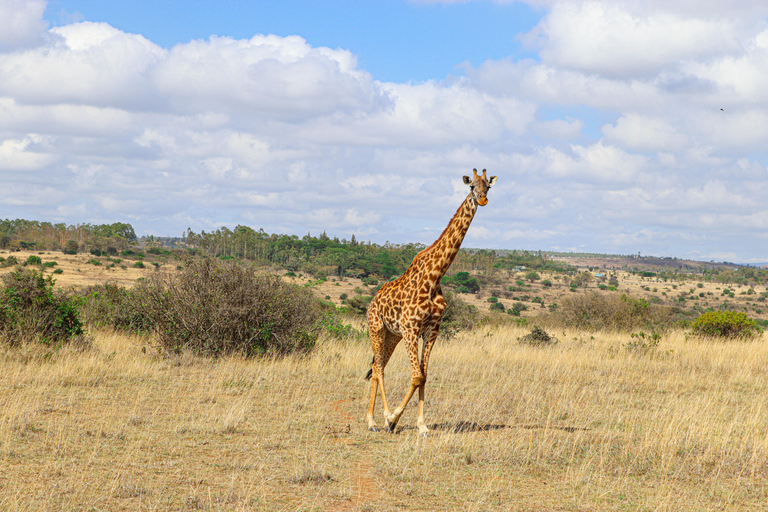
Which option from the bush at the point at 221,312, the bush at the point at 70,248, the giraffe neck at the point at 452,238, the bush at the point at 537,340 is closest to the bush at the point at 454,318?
the bush at the point at 537,340

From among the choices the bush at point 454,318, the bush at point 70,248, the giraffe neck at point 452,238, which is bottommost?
the bush at point 454,318

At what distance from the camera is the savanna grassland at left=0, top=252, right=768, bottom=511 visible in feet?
18.6

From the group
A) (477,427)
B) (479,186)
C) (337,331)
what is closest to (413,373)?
(477,427)

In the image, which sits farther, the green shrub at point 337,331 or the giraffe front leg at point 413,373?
the green shrub at point 337,331

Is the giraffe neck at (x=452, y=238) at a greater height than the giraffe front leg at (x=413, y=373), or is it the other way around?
the giraffe neck at (x=452, y=238)

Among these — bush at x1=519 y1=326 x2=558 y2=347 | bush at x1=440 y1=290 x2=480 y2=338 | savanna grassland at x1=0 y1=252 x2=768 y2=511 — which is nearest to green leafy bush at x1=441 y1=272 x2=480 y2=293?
bush at x1=440 y1=290 x2=480 y2=338

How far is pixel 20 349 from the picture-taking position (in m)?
11.5

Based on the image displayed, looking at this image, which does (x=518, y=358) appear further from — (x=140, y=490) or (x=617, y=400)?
(x=140, y=490)

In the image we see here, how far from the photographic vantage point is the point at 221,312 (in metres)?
12.7

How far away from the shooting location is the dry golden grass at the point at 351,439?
18.6 feet

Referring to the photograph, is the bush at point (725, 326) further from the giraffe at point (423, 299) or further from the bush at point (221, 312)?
the giraffe at point (423, 299)

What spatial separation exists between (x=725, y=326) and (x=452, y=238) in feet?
53.6

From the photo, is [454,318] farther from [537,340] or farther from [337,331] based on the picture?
[337,331]

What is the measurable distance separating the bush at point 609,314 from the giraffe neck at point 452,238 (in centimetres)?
1823
